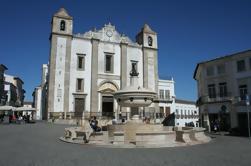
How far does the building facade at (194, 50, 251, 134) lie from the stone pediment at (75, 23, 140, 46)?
47.7ft

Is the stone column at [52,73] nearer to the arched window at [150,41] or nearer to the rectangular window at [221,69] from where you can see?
the arched window at [150,41]

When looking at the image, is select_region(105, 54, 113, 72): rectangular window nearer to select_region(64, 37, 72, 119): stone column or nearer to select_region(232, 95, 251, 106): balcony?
select_region(64, 37, 72, 119): stone column

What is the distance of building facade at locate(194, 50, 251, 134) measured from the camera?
2497cm

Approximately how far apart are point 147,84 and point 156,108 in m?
4.14

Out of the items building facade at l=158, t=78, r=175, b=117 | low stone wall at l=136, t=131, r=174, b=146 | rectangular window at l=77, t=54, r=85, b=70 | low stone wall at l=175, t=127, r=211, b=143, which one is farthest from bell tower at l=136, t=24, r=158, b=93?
low stone wall at l=136, t=131, r=174, b=146

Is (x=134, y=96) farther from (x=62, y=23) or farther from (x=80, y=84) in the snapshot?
(x=62, y=23)

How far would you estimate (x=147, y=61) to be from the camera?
134ft

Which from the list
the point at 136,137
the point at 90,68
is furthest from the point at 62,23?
the point at 136,137

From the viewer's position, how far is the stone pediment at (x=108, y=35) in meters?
37.2

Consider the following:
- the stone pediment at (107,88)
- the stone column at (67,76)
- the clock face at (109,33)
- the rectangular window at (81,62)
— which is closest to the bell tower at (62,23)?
the stone column at (67,76)

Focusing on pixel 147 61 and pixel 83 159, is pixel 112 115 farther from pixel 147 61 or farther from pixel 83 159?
pixel 83 159

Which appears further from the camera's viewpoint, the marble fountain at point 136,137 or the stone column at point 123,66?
the stone column at point 123,66

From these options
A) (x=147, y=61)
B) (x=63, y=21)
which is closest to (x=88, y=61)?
(x=63, y=21)

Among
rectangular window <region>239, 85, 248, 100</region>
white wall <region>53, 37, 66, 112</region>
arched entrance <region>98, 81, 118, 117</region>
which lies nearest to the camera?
rectangular window <region>239, 85, 248, 100</region>
